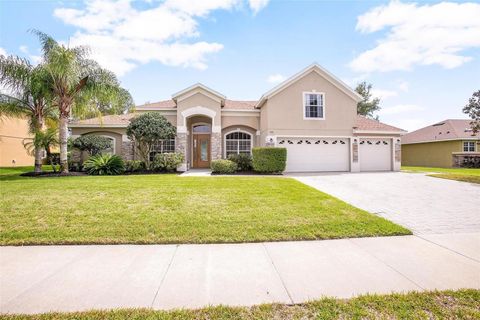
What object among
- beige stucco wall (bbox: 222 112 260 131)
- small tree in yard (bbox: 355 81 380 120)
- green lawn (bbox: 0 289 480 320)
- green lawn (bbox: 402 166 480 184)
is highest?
small tree in yard (bbox: 355 81 380 120)

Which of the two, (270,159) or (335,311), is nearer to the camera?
(335,311)

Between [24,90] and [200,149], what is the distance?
36.1 ft

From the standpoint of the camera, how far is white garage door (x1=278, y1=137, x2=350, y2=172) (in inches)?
612

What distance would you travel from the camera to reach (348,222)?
5035 mm

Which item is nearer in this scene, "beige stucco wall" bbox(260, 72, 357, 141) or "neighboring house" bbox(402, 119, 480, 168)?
"beige stucco wall" bbox(260, 72, 357, 141)

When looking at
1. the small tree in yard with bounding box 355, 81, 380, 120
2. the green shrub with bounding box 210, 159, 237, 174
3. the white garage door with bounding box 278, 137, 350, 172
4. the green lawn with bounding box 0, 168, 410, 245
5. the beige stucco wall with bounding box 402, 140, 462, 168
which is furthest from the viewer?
the small tree in yard with bounding box 355, 81, 380, 120

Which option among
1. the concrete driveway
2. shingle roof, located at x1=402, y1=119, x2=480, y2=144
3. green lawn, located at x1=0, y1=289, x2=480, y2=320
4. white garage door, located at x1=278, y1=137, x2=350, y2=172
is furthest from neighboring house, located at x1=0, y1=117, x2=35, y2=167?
shingle roof, located at x1=402, y1=119, x2=480, y2=144

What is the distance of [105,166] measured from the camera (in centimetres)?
1317

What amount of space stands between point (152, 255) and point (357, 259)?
10.6 feet

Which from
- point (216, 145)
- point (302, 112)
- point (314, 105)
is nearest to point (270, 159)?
point (216, 145)

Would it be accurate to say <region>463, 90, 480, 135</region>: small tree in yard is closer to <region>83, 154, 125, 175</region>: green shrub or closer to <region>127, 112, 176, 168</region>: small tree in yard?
<region>127, 112, 176, 168</region>: small tree in yard

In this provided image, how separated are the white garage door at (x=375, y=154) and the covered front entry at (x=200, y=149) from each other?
11.5 metres

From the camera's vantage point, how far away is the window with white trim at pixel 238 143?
17056mm

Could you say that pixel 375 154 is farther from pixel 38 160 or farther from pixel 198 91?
pixel 38 160
